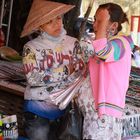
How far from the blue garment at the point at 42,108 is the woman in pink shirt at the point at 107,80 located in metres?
0.29

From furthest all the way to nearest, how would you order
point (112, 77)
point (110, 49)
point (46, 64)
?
point (46, 64), point (112, 77), point (110, 49)

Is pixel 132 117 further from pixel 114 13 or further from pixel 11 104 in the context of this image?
pixel 11 104

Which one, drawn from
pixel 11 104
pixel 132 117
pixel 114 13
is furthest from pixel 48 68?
pixel 11 104

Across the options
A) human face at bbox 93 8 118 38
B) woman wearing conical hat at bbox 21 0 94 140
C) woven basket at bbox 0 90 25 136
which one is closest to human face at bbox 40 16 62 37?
woman wearing conical hat at bbox 21 0 94 140

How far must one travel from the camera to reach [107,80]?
2.49 meters

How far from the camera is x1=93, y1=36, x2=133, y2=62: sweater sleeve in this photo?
237 centimetres

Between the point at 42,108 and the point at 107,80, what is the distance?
539mm

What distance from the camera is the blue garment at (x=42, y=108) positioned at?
108 inches

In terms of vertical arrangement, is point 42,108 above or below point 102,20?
below

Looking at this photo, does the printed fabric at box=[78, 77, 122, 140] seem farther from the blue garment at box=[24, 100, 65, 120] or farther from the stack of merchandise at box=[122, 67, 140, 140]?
the stack of merchandise at box=[122, 67, 140, 140]

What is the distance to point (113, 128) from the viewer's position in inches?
101

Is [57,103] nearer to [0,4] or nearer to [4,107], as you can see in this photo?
[4,107]

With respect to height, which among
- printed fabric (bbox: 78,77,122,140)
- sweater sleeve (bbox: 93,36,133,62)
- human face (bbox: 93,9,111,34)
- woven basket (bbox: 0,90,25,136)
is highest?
human face (bbox: 93,9,111,34)

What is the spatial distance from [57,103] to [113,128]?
40 centimetres
